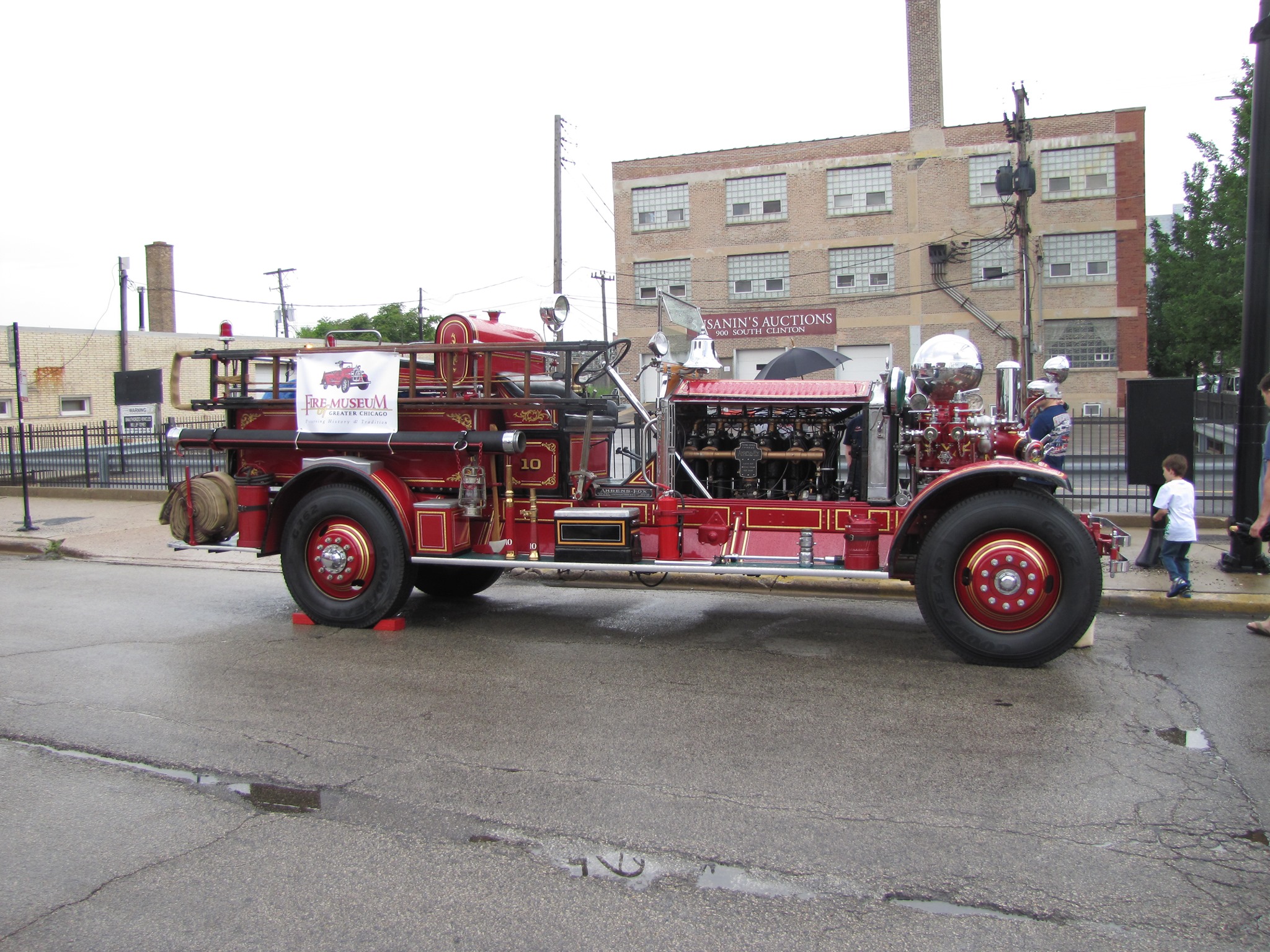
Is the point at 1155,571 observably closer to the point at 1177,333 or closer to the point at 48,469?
the point at 48,469

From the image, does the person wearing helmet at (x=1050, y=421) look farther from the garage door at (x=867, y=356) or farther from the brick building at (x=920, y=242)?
the garage door at (x=867, y=356)

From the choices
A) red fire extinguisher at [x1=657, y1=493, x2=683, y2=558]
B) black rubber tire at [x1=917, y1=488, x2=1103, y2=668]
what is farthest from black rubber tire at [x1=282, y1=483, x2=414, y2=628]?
black rubber tire at [x1=917, y1=488, x2=1103, y2=668]

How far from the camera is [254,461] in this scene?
24.8 feet

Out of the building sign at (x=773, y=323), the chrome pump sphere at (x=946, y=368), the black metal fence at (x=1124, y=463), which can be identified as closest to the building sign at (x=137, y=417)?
the chrome pump sphere at (x=946, y=368)

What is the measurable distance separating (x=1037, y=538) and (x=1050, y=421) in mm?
2093

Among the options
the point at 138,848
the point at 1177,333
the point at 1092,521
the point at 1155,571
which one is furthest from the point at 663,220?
the point at 138,848

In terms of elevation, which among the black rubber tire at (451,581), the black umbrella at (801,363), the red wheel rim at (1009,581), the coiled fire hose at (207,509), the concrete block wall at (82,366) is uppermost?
the concrete block wall at (82,366)

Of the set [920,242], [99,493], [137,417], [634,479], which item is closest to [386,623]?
[634,479]

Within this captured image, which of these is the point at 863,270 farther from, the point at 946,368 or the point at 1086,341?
the point at 946,368

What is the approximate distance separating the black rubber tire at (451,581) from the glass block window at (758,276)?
30.3 meters

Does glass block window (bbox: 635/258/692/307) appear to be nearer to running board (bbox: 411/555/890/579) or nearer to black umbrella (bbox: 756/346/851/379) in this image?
black umbrella (bbox: 756/346/851/379)

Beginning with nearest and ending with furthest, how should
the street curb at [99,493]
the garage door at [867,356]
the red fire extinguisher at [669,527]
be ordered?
the red fire extinguisher at [669,527], the street curb at [99,493], the garage door at [867,356]

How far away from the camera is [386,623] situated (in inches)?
277

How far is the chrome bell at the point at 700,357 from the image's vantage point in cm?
689
